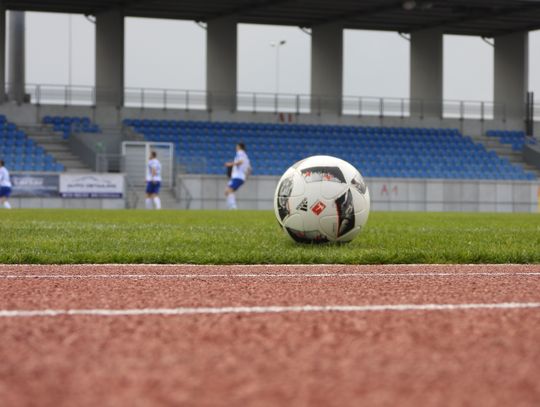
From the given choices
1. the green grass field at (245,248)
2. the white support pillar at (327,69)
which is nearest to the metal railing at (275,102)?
the white support pillar at (327,69)

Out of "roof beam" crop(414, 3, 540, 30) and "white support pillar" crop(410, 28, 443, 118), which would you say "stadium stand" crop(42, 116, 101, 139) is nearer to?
"white support pillar" crop(410, 28, 443, 118)

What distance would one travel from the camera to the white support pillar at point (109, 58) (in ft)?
123

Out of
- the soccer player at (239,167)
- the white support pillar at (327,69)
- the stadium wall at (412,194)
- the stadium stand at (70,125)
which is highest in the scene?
the white support pillar at (327,69)

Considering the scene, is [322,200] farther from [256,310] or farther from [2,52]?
[2,52]

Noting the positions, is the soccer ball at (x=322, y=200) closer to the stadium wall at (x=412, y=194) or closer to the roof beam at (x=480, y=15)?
the stadium wall at (x=412, y=194)

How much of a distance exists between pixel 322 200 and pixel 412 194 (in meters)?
26.0

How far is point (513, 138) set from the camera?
138 ft

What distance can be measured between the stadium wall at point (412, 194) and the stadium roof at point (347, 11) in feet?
24.1

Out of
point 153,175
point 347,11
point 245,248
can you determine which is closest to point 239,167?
point 153,175

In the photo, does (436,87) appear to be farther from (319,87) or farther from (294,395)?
(294,395)

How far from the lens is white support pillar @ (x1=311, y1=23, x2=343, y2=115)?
4047 centimetres

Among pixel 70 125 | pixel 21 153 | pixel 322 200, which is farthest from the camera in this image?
pixel 70 125

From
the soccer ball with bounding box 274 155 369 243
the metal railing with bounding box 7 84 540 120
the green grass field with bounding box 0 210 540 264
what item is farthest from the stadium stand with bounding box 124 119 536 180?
the soccer ball with bounding box 274 155 369 243

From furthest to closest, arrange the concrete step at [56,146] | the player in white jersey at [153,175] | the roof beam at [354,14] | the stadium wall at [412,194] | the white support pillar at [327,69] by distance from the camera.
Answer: the white support pillar at [327,69], the roof beam at [354,14], the concrete step at [56,146], the stadium wall at [412,194], the player in white jersey at [153,175]
